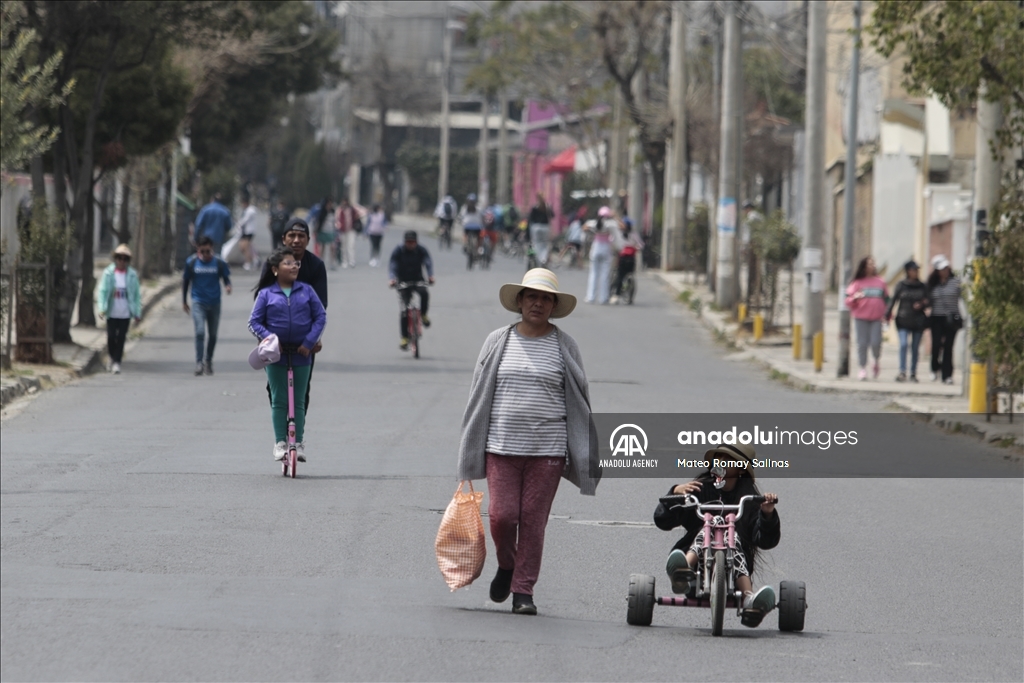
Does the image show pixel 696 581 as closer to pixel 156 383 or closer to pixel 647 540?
pixel 647 540

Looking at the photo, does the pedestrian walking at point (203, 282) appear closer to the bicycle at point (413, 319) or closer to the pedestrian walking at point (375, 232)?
the bicycle at point (413, 319)

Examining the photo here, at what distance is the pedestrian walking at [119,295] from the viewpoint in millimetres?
21312

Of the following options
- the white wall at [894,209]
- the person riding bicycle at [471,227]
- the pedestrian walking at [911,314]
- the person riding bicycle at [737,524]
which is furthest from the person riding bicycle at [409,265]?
the person riding bicycle at [471,227]

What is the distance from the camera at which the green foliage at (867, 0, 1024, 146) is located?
1681cm

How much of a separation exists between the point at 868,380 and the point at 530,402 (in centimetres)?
1581

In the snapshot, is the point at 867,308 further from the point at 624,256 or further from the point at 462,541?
the point at 462,541

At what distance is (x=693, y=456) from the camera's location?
9.30 m

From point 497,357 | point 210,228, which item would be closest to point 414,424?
point 497,357

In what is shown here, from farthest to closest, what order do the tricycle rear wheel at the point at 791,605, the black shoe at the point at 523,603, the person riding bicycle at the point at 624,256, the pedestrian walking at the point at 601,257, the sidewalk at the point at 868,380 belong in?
the person riding bicycle at the point at 624,256 < the pedestrian walking at the point at 601,257 < the sidewalk at the point at 868,380 < the black shoe at the point at 523,603 < the tricycle rear wheel at the point at 791,605

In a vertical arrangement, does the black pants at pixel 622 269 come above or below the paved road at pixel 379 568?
above

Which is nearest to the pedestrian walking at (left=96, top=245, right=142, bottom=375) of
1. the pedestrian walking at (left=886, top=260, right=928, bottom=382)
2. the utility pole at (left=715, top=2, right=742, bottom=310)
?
the pedestrian walking at (left=886, top=260, right=928, bottom=382)

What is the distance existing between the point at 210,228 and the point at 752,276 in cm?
1213

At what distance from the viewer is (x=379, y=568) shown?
10289 mm

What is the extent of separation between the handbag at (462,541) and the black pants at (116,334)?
535 inches
